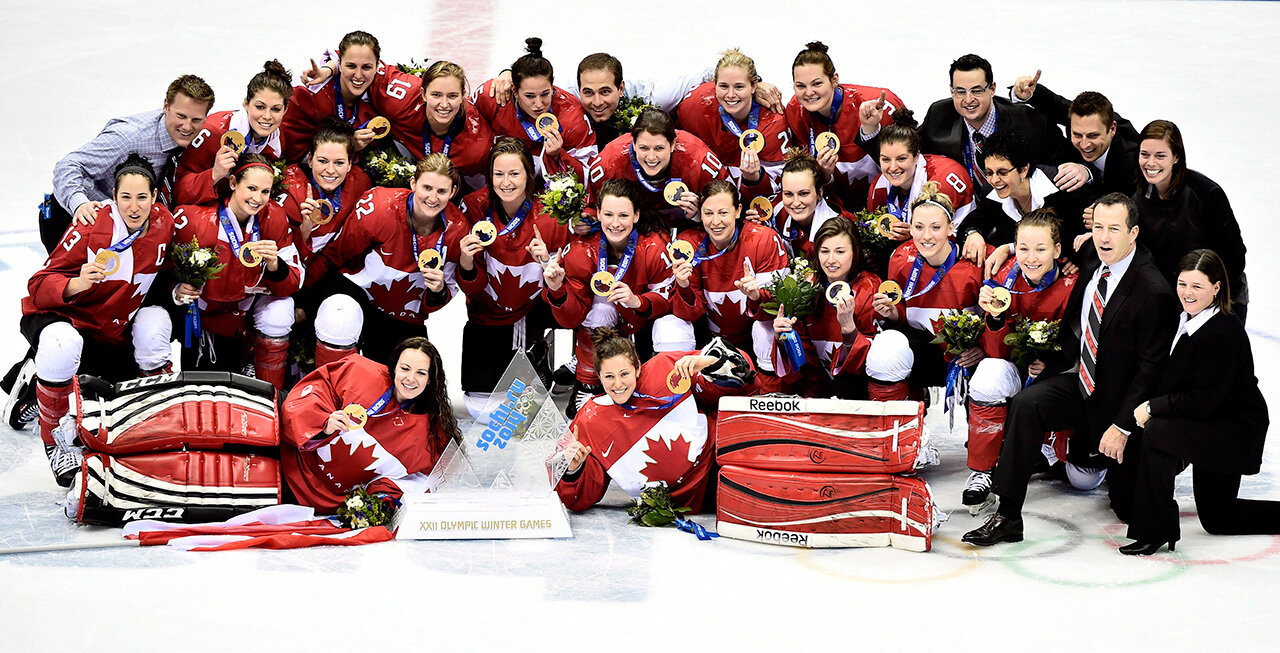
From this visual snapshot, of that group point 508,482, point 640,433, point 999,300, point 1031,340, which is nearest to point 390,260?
point 508,482

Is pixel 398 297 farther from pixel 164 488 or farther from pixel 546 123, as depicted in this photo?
pixel 164 488

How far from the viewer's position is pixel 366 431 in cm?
493

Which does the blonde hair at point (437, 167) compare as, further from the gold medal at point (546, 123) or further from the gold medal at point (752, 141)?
the gold medal at point (752, 141)

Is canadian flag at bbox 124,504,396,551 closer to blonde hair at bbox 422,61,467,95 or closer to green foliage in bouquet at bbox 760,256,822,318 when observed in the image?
green foliage in bouquet at bbox 760,256,822,318

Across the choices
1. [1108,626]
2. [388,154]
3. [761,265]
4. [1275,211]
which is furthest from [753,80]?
[1275,211]

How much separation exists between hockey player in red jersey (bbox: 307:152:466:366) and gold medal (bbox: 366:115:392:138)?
14.7 inches

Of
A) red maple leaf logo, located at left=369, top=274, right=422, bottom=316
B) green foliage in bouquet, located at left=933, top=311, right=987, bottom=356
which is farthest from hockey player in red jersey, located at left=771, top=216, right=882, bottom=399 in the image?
red maple leaf logo, located at left=369, top=274, right=422, bottom=316

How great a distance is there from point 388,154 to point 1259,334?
176 inches

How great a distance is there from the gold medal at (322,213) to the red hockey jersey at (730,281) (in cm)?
153

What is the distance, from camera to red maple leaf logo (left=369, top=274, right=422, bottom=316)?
593 cm

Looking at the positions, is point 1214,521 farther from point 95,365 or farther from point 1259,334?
point 95,365

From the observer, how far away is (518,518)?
481cm

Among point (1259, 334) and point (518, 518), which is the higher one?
point (1259, 334)

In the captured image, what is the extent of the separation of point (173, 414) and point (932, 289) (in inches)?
115
